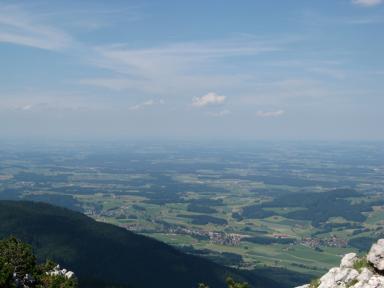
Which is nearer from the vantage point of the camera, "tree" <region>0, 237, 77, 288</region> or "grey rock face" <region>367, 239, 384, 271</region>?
"grey rock face" <region>367, 239, 384, 271</region>

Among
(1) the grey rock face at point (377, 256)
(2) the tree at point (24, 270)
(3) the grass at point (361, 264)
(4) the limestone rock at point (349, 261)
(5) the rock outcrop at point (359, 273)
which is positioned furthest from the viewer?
(2) the tree at point (24, 270)

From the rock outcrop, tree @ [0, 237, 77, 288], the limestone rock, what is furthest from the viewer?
tree @ [0, 237, 77, 288]

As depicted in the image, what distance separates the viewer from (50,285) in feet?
241

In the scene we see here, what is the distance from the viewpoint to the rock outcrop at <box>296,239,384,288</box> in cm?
4500

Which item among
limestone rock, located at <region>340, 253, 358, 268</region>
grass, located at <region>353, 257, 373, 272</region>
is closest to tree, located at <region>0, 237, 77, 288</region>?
limestone rock, located at <region>340, 253, 358, 268</region>

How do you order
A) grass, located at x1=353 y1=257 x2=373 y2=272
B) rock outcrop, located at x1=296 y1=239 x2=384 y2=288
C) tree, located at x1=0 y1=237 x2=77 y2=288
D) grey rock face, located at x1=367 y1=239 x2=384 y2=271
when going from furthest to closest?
tree, located at x1=0 y1=237 x2=77 y2=288, grass, located at x1=353 y1=257 x2=373 y2=272, grey rock face, located at x1=367 y1=239 x2=384 y2=271, rock outcrop, located at x1=296 y1=239 x2=384 y2=288

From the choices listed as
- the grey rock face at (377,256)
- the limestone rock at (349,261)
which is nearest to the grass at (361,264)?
the limestone rock at (349,261)

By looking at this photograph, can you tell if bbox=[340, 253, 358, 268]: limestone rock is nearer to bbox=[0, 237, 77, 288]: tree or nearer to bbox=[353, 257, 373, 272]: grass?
bbox=[353, 257, 373, 272]: grass

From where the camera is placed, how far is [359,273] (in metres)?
49.4

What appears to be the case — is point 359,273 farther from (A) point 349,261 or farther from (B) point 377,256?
(A) point 349,261

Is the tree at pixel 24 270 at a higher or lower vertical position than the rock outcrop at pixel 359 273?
lower

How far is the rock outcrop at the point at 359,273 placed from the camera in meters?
45.0

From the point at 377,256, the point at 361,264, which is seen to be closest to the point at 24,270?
the point at 361,264

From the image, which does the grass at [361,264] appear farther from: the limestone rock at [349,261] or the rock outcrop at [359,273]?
the limestone rock at [349,261]
